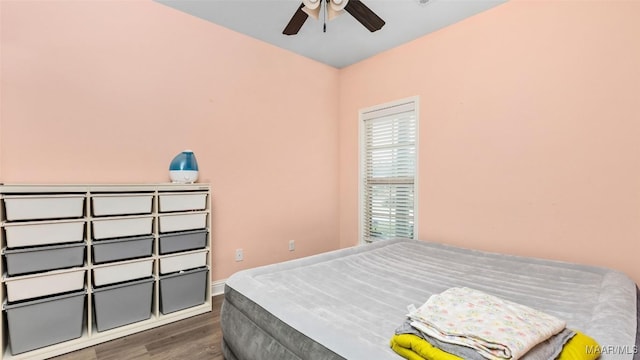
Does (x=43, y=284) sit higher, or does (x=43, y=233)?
(x=43, y=233)

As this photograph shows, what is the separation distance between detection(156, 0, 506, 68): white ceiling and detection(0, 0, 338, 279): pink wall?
0.48 ft

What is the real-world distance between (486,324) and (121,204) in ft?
7.35

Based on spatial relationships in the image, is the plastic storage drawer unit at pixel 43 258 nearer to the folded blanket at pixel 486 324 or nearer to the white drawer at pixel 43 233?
the white drawer at pixel 43 233

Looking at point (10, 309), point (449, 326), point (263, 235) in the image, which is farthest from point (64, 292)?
point (449, 326)

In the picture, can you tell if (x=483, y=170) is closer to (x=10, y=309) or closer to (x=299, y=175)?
(x=299, y=175)

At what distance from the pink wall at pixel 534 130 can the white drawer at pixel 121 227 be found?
245 cm

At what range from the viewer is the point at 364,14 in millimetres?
1990

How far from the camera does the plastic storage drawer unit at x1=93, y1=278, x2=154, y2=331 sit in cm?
200

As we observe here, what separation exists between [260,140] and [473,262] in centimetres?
224

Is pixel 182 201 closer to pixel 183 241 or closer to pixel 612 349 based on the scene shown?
pixel 183 241

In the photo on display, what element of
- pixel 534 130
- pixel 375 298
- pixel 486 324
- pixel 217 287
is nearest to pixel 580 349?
pixel 486 324

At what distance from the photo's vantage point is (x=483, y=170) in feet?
8.59

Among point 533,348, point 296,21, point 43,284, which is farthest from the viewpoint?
point 296,21

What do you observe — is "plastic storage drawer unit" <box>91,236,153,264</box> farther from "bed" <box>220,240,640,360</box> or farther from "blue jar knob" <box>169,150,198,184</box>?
"bed" <box>220,240,640,360</box>
